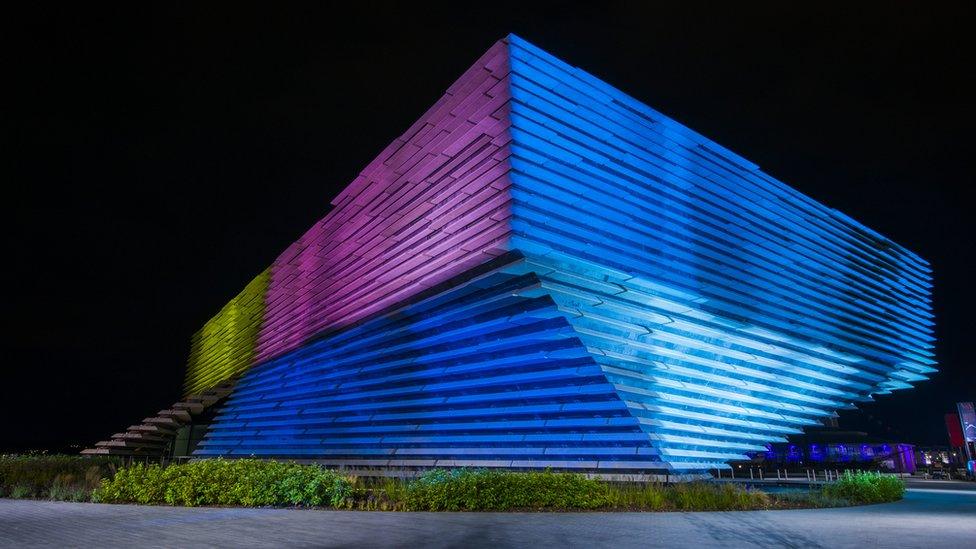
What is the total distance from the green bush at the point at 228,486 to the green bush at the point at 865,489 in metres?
13.1

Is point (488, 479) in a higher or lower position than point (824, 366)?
lower

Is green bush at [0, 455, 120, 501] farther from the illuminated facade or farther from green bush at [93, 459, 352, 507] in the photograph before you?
the illuminated facade

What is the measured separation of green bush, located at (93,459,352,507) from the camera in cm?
1323

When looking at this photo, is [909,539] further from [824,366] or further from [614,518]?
[824,366]

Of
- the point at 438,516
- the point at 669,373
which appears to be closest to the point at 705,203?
the point at 669,373

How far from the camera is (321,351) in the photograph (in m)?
30.9

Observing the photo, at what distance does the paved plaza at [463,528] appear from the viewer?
835 cm

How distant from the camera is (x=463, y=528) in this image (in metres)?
9.78

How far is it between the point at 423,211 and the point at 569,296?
7443mm

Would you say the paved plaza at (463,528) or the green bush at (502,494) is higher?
the green bush at (502,494)

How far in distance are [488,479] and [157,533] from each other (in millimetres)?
6761

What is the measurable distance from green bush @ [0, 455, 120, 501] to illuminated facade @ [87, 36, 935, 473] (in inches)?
407

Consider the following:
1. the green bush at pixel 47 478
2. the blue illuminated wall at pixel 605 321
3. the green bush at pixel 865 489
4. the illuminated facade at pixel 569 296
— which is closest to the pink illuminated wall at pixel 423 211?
the illuminated facade at pixel 569 296

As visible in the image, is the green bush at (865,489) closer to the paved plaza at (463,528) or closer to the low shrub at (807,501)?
the low shrub at (807,501)
